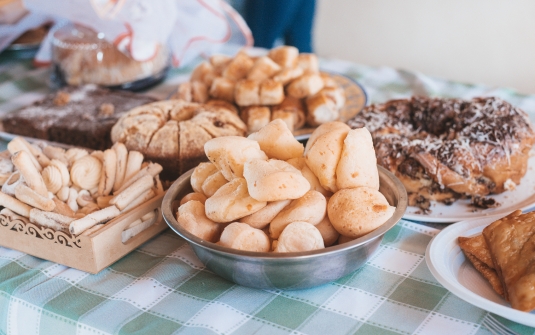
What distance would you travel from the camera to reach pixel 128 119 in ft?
4.78

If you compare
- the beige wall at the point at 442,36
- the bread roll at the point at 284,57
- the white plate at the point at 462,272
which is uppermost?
the bread roll at the point at 284,57

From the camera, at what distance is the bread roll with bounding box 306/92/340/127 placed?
155 cm

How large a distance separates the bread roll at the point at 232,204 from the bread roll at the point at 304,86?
699 millimetres

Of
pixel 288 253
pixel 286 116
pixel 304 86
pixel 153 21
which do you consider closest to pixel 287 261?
pixel 288 253

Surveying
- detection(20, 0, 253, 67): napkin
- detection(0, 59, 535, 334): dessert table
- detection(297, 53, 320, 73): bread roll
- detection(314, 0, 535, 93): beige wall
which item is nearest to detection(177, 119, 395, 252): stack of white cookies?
detection(0, 59, 535, 334): dessert table

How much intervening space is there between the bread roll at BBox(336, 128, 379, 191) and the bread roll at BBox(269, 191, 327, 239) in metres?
0.05

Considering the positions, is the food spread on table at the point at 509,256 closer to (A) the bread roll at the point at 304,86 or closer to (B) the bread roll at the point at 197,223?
(B) the bread roll at the point at 197,223

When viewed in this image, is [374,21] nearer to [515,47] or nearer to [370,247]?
[515,47]

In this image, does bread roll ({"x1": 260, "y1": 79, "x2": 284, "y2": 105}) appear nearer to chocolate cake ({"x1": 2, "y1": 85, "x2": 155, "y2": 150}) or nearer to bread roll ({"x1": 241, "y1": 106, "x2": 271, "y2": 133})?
bread roll ({"x1": 241, "y1": 106, "x2": 271, "y2": 133})

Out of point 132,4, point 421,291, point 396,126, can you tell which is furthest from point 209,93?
point 421,291

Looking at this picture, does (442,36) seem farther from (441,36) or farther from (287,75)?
(287,75)

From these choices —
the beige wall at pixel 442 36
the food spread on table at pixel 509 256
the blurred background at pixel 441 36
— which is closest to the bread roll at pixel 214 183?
the food spread on table at pixel 509 256

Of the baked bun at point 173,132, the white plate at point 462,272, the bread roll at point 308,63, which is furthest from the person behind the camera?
the bread roll at point 308,63

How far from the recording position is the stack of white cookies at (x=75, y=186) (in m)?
1.07
